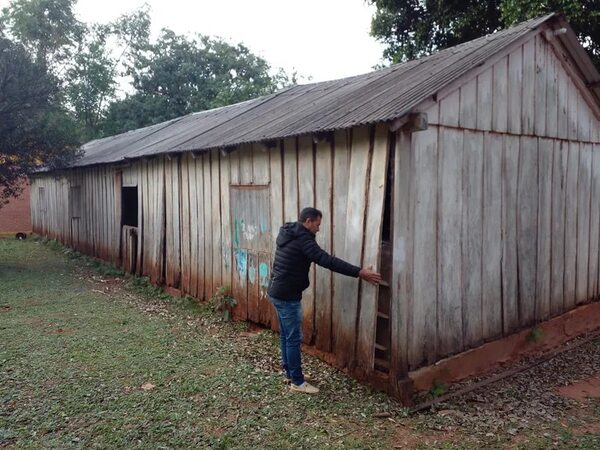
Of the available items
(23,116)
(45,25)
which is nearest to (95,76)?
(45,25)

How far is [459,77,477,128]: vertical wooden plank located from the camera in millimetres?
5500

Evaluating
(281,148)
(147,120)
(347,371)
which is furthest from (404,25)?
(147,120)

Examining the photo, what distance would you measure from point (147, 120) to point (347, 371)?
24.8 metres

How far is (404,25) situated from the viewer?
14.6 meters

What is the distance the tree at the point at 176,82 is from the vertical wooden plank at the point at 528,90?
71.1 feet

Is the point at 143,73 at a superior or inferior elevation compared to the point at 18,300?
superior

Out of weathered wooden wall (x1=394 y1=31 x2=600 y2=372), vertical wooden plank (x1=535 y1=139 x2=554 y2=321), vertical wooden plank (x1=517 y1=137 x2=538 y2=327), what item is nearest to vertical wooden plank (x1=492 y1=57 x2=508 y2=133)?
weathered wooden wall (x1=394 y1=31 x2=600 y2=372)

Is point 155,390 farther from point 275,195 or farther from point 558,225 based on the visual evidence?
point 558,225

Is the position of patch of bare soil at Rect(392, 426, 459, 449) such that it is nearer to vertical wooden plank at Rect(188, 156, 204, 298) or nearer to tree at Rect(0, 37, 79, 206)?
vertical wooden plank at Rect(188, 156, 204, 298)

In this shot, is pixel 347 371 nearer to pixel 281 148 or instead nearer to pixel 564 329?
pixel 281 148

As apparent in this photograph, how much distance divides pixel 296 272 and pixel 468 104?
2623mm

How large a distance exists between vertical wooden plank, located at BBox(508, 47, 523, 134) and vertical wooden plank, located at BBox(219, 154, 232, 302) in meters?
4.00

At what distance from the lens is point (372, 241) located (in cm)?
522

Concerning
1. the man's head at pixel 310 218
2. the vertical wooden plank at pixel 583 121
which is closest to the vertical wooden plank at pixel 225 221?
the man's head at pixel 310 218
